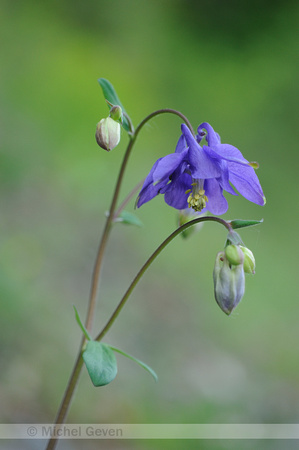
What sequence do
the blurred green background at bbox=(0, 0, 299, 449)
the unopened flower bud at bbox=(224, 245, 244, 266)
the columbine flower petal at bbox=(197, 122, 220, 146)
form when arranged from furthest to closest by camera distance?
the blurred green background at bbox=(0, 0, 299, 449) → the columbine flower petal at bbox=(197, 122, 220, 146) → the unopened flower bud at bbox=(224, 245, 244, 266)

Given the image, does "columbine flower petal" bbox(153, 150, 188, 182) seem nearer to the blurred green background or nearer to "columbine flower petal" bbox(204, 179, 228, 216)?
"columbine flower petal" bbox(204, 179, 228, 216)

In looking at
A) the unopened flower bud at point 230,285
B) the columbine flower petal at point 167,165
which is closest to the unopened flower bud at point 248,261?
the unopened flower bud at point 230,285

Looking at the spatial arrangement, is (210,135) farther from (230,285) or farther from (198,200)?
(230,285)

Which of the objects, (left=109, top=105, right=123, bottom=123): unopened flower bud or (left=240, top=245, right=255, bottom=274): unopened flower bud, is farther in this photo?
(left=109, top=105, right=123, bottom=123): unopened flower bud

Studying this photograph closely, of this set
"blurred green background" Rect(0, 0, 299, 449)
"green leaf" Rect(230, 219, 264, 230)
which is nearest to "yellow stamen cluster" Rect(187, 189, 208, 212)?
"green leaf" Rect(230, 219, 264, 230)

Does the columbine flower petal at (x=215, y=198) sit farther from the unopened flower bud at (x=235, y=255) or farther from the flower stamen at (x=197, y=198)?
the unopened flower bud at (x=235, y=255)

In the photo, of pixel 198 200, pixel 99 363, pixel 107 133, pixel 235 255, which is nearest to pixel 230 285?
pixel 235 255
